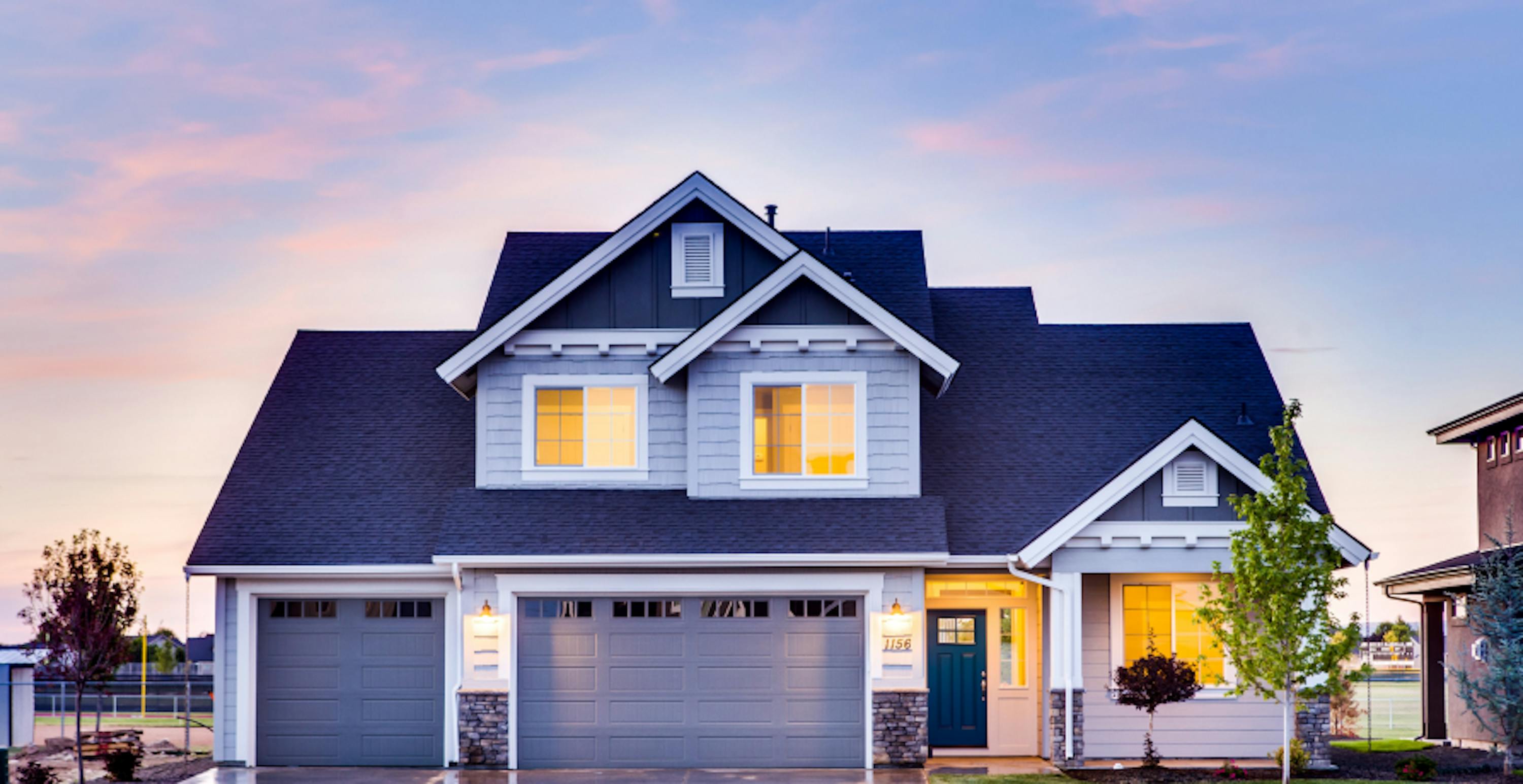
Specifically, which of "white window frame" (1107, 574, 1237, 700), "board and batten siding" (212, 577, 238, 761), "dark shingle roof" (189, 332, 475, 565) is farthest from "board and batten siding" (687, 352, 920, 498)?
"board and batten siding" (212, 577, 238, 761)

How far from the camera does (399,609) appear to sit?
21156 millimetres

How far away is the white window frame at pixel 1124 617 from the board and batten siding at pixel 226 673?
11799 millimetres

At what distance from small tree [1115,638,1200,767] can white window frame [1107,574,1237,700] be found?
→ 0.89m

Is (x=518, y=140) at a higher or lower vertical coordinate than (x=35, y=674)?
higher

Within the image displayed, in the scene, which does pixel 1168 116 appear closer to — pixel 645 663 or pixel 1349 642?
pixel 1349 642

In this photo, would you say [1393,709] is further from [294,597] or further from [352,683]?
[294,597]

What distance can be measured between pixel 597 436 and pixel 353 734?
206 inches

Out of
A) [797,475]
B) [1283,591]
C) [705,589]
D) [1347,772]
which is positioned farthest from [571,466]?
[1347,772]

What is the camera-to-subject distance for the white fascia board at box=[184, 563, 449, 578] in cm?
2058

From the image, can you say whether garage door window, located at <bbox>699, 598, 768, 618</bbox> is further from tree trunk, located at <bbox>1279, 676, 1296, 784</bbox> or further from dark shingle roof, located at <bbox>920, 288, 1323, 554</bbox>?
tree trunk, located at <bbox>1279, 676, 1296, 784</bbox>

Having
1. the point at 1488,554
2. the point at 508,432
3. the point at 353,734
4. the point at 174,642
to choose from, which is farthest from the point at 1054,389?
the point at 174,642

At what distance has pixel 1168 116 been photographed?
944 inches

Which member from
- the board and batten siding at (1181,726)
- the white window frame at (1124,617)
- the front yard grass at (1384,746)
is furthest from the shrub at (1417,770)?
the front yard grass at (1384,746)

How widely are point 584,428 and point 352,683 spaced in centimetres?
468
